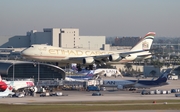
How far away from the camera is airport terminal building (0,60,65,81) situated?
443 ft

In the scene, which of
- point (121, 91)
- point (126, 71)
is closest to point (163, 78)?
point (121, 91)

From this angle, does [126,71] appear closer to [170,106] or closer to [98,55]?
[98,55]

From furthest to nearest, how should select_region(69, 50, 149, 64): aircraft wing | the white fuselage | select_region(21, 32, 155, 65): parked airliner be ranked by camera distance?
1. select_region(69, 50, 149, 64): aircraft wing
2. select_region(21, 32, 155, 65): parked airliner
3. the white fuselage

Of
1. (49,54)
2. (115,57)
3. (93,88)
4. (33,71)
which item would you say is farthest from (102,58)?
(33,71)

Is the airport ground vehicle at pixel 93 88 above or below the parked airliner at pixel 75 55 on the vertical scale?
below

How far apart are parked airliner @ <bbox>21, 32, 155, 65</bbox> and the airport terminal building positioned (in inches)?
1346

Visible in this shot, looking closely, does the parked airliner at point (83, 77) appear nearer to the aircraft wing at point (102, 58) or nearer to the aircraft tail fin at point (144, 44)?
the aircraft tail fin at point (144, 44)

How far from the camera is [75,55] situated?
9519cm

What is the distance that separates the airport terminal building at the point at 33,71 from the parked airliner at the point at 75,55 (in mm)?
34200

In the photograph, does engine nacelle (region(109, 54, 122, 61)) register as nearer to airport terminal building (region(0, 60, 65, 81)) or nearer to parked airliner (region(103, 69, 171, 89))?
parked airliner (region(103, 69, 171, 89))

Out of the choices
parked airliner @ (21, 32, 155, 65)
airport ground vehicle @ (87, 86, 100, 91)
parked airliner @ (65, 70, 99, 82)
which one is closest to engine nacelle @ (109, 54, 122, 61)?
parked airliner @ (21, 32, 155, 65)

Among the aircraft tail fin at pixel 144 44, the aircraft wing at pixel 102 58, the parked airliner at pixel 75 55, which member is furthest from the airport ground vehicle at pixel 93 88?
the aircraft wing at pixel 102 58

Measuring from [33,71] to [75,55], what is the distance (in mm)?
43572

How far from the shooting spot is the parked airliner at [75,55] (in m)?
92.1
